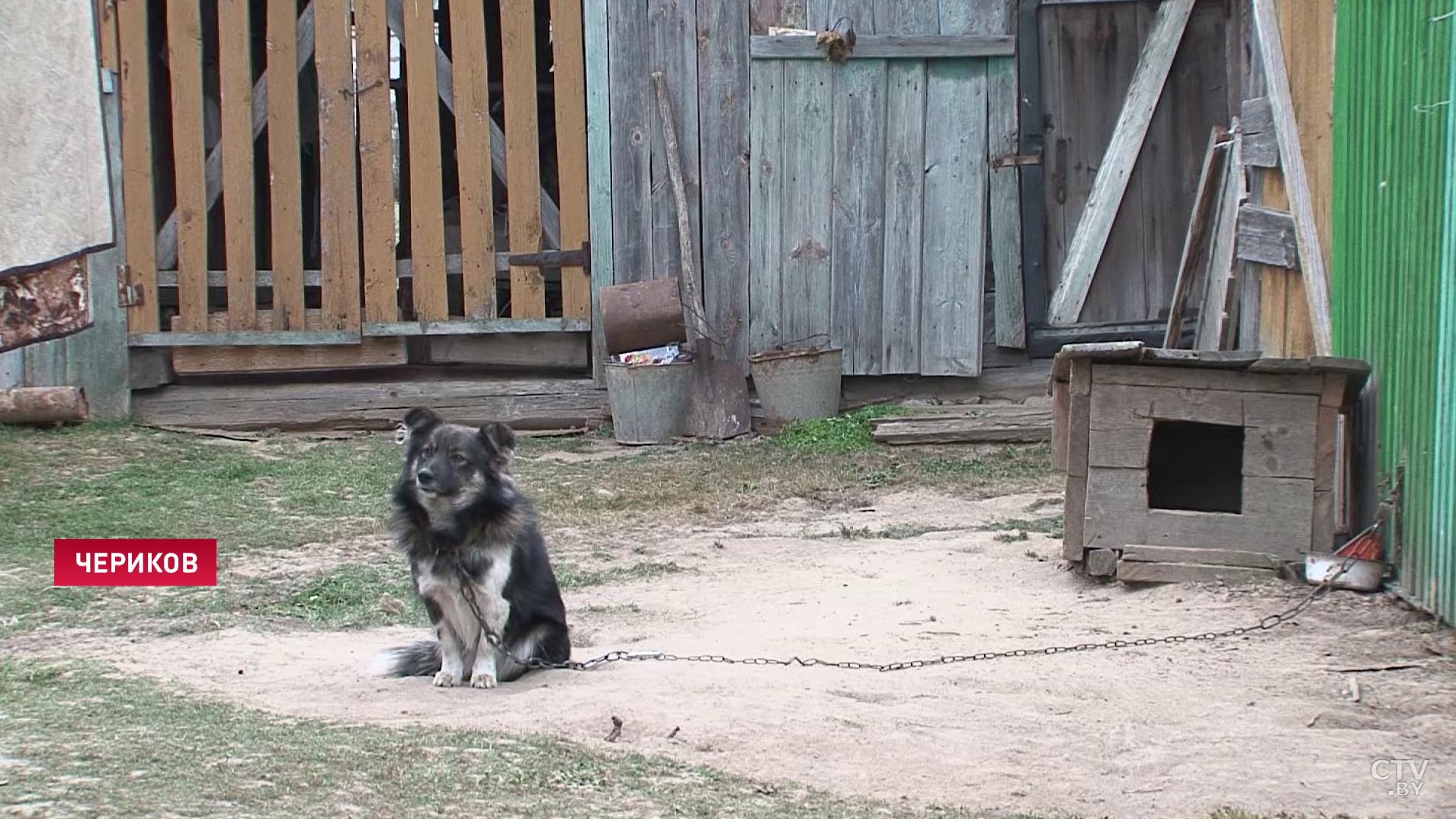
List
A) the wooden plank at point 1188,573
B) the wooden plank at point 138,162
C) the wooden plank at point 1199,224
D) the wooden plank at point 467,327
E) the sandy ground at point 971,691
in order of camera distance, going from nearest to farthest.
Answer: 1. the sandy ground at point 971,691
2. the wooden plank at point 1188,573
3. the wooden plank at point 1199,224
4. the wooden plank at point 138,162
5. the wooden plank at point 467,327

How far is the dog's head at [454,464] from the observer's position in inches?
232

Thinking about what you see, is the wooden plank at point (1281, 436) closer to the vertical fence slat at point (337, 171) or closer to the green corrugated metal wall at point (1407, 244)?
the green corrugated metal wall at point (1407, 244)

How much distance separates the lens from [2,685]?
5.49m

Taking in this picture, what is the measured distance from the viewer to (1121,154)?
39.0 feet

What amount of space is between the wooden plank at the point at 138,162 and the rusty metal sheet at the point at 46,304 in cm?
1098

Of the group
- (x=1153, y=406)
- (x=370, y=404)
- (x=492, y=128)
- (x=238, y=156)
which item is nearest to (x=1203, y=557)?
(x=1153, y=406)

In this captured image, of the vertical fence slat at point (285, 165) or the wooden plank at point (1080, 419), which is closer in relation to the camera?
the wooden plank at point (1080, 419)

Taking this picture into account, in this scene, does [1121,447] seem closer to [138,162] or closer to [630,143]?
[630,143]

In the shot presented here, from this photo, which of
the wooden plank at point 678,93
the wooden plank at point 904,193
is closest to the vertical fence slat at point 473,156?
the wooden plank at point 678,93

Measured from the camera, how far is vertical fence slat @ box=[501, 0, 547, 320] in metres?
12.1

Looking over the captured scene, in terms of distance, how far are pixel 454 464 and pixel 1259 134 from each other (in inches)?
210

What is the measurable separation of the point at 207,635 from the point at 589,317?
6166 mm

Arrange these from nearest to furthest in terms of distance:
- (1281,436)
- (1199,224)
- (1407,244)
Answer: (1407,244)
(1281,436)
(1199,224)

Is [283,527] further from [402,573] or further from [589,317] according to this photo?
[589,317]
